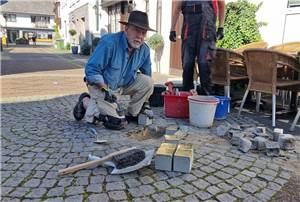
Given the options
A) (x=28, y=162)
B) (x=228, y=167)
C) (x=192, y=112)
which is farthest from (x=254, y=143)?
(x=28, y=162)

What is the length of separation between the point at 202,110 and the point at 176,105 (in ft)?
1.70

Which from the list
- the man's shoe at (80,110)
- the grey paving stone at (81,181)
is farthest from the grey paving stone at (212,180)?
the man's shoe at (80,110)

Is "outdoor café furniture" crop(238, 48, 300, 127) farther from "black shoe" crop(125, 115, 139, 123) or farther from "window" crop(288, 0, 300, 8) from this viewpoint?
"window" crop(288, 0, 300, 8)

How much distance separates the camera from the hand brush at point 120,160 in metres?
2.33

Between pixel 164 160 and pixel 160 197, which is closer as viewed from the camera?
pixel 160 197

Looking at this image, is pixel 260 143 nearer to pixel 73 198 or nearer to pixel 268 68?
pixel 268 68

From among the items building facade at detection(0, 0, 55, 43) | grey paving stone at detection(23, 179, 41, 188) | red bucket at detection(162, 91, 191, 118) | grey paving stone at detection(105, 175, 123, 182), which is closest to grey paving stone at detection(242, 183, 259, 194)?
grey paving stone at detection(105, 175, 123, 182)

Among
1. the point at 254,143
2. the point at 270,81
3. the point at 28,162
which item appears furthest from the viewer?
the point at 270,81

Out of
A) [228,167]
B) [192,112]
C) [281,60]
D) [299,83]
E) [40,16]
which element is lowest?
[228,167]

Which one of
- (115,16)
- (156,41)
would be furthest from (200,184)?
(115,16)

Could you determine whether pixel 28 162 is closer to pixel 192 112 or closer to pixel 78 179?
pixel 78 179

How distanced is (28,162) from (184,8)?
2880 millimetres

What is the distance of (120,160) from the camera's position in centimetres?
235

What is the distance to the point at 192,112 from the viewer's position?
11.7 ft
